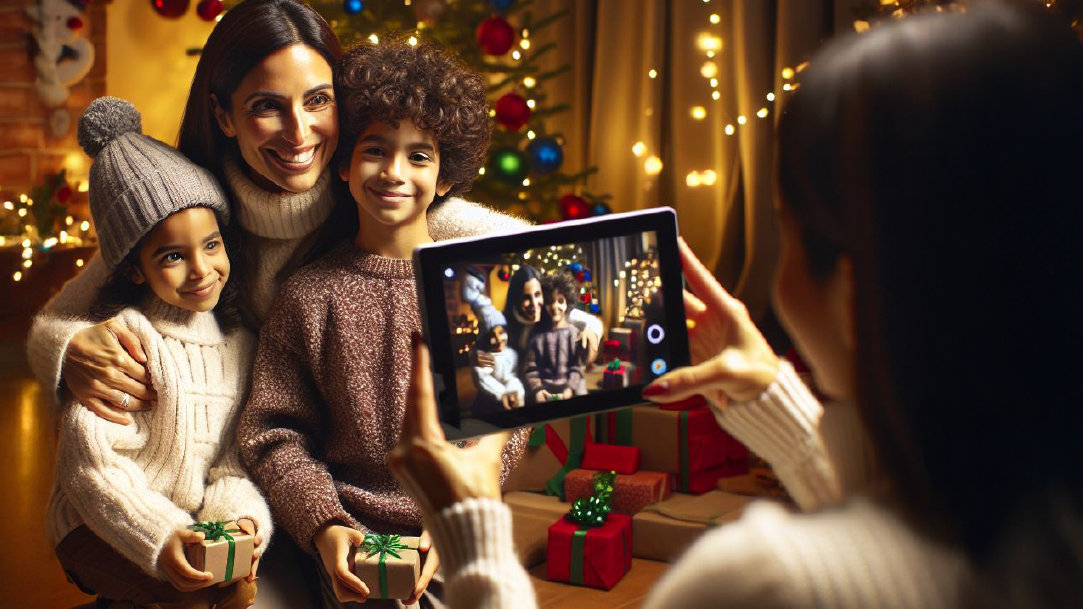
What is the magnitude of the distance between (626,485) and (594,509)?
0.18 meters

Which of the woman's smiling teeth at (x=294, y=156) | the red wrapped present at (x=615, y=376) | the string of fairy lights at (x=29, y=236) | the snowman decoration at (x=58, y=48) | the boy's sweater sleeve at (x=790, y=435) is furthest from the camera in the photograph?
the snowman decoration at (x=58, y=48)

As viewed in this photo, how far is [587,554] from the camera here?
7.90 ft

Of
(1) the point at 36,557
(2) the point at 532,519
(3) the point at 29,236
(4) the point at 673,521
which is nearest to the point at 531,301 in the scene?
(4) the point at 673,521

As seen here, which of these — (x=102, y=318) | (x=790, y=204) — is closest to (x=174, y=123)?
(x=102, y=318)

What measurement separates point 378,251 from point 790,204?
0.74 metres

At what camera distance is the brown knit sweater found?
4.21 feet

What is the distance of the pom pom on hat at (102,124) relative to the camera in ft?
4.30

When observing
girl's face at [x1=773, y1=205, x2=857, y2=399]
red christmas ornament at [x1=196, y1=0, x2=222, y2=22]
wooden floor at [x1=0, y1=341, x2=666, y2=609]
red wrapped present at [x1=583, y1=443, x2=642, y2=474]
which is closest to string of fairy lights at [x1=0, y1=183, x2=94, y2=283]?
wooden floor at [x1=0, y1=341, x2=666, y2=609]

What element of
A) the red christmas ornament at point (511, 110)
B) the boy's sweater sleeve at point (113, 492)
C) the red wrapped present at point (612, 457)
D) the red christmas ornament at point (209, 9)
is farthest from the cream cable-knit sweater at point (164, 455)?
the red christmas ornament at point (209, 9)

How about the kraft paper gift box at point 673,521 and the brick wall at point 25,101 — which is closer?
the kraft paper gift box at point 673,521

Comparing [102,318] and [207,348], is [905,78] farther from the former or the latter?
[102,318]

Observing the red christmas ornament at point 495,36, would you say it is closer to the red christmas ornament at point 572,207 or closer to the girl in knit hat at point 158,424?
the red christmas ornament at point 572,207

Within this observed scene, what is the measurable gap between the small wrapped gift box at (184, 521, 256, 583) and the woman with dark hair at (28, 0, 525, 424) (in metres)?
0.19

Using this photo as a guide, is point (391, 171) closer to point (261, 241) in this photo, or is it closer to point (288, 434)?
point (261, 241)
